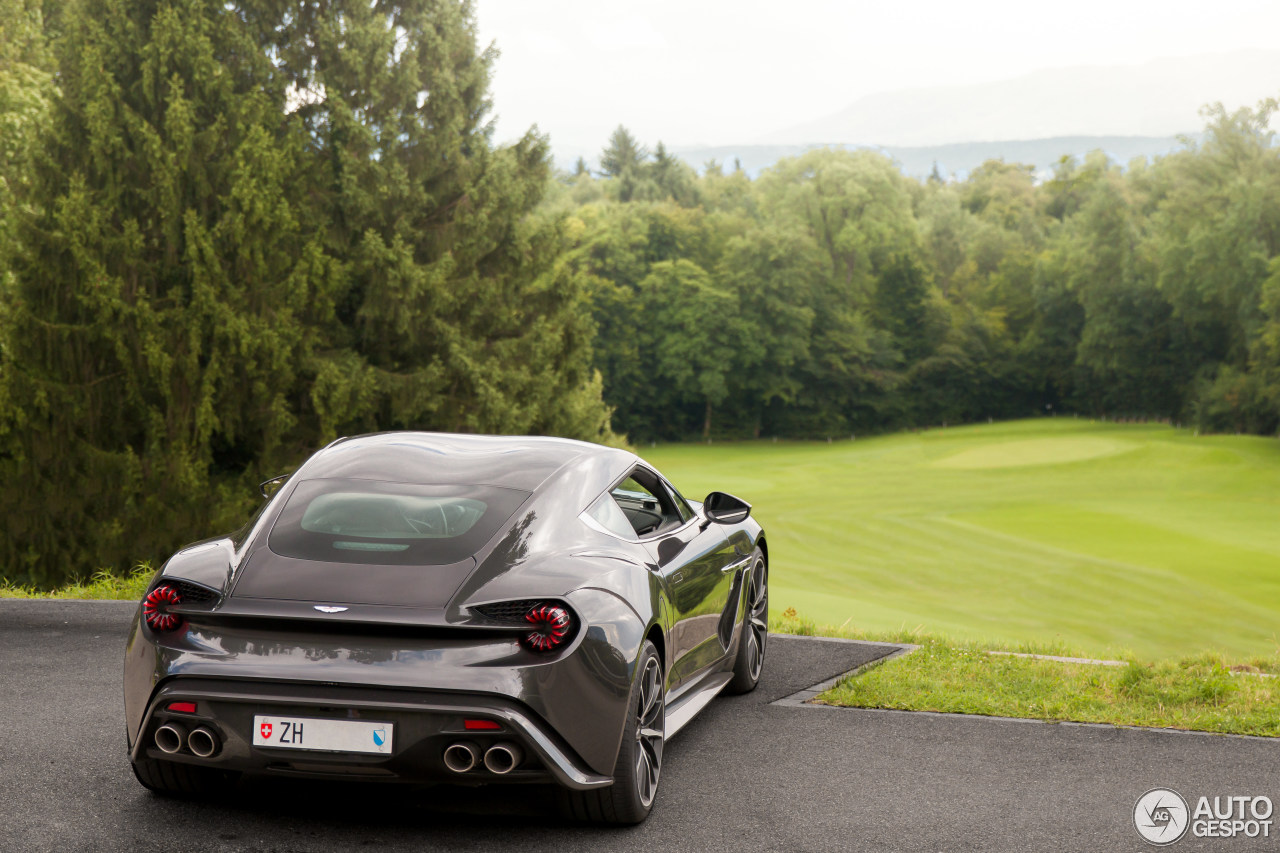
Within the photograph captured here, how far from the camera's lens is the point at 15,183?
23047mm

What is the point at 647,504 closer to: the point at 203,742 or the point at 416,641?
the point at 416,641

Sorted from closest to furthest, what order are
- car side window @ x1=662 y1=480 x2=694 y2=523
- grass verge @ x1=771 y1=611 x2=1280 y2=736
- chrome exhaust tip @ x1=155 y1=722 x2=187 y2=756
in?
chrome exhaust tip @ x1=155 y1=722 x2=187 y2=756, car side window @ x1=662 y1=480 x2=694 y2=523, grass verge @ x1=771 y1=611 x2=1280 y2=736

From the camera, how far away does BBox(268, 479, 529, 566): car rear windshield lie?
173 inches

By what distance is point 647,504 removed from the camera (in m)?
6.07

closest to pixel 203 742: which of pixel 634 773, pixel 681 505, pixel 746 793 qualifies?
pixel 634 773

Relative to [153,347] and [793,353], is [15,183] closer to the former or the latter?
[153,347]

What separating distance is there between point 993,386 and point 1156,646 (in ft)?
226

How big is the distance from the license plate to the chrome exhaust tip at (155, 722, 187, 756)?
0.32 meters

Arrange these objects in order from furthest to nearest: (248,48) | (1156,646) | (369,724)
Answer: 1. (248,48)
2. (1156,646)
3. (369,724)

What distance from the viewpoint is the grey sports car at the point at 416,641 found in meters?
4.00

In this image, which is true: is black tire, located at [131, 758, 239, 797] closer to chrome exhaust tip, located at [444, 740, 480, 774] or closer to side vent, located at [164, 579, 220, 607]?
side vent, located at [164, 579, 220, 607]

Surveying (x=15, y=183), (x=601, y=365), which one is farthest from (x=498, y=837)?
(x=601, y=365)

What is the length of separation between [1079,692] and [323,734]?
15.2 ft
